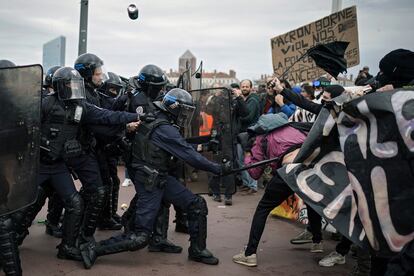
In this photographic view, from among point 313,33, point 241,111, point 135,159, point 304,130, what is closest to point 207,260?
point 135,159

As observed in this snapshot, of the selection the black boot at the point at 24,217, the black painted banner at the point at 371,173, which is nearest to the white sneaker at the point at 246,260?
the black painted banner at the point at 371,173

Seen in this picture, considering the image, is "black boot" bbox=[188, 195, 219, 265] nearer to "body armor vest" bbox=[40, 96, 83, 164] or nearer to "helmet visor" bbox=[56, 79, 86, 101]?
"body armor vest" bbox=[40, 96, 83, 164]

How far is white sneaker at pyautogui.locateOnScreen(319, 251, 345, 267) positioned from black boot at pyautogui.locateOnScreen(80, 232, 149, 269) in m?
1.85

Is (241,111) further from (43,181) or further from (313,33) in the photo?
(43,181)

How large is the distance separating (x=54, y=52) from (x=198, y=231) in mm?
9343

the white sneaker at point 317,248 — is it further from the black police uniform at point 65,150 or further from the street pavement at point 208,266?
the black police uniform at point 65,150

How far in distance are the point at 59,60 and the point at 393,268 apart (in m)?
11.2

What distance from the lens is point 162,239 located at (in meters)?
5.60

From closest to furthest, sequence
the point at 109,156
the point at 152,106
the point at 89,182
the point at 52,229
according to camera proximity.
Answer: the point at 89,182
the point at 152,106
the point at 52,229
the point at 109,156

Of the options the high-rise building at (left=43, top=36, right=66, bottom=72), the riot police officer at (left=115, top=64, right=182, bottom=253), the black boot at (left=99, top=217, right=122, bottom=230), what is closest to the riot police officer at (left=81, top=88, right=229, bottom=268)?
the riot police officer at (left=115, top=64, right=182, bottom=253)

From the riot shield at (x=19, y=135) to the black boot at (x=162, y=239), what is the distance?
2323 millimetres

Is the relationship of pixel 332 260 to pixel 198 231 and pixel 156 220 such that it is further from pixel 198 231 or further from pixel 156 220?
pixel 156 220

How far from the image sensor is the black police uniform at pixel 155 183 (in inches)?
185

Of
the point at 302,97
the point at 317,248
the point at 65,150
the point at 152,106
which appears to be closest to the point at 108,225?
the point at 152,106
